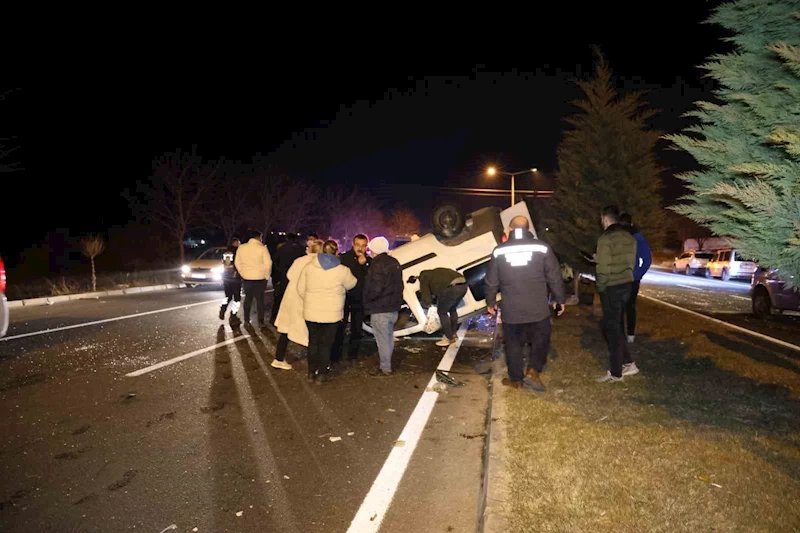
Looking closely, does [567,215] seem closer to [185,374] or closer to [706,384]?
[706,384]

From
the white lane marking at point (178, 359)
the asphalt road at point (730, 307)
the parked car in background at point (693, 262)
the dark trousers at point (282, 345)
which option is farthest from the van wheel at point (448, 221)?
the parked car in background at point (693, 262)

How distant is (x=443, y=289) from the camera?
8523 millimetres

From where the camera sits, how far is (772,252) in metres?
3.49

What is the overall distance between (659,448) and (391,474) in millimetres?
2109

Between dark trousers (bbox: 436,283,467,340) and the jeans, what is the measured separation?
1.37 m

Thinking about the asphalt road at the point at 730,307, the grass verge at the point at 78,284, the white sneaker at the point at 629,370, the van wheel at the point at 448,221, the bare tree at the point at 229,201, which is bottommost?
the asphalt road at the point at 730,307

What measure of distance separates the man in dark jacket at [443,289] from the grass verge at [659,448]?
1893mm

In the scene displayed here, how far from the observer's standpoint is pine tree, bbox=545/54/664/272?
446 inches

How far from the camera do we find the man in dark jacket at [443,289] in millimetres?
8500

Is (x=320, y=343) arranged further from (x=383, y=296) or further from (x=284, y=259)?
(x=284, y=259)

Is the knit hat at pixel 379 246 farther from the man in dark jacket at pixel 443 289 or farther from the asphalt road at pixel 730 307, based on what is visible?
the asphalt road at pixel 730 307

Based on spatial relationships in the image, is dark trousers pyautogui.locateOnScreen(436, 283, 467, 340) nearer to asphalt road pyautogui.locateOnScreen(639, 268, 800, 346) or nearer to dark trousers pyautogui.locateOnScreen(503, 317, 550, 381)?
dark trousers pyautogui.locateOnScreen(503, 317, 550, 381)

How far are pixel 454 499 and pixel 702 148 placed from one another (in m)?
3.02

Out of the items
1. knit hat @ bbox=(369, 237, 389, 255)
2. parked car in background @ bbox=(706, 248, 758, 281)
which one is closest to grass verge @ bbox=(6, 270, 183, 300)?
knit hat @ bbox=(369, 237, 389, 255)
